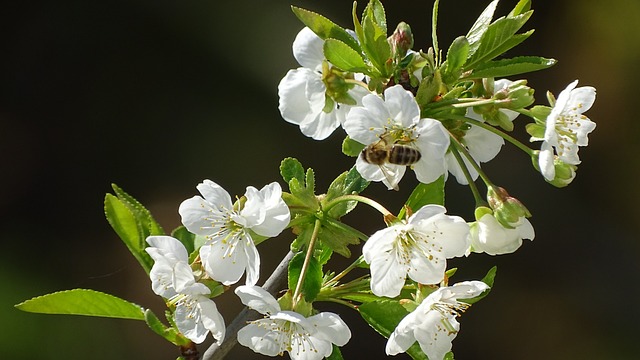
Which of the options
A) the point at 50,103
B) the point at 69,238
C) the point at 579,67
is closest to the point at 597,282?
the point at 579,67

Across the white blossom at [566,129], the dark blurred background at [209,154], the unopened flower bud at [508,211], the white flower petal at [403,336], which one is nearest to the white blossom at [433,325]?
the white flower petal at [403,336]

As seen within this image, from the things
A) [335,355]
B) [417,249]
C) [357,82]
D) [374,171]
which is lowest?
[335,355]

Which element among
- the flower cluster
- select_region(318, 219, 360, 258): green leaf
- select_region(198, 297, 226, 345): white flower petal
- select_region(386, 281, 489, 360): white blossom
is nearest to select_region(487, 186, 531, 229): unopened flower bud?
the flower cluster

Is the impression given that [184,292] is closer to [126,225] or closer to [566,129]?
[126,225]

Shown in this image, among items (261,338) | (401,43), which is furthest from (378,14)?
(261,338)

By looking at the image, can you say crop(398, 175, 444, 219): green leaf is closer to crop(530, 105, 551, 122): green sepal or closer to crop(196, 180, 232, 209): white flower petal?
crop(530, 105, 551, 122): green sepal

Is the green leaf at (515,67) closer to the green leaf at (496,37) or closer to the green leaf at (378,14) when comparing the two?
the green leaf at (496,37)
